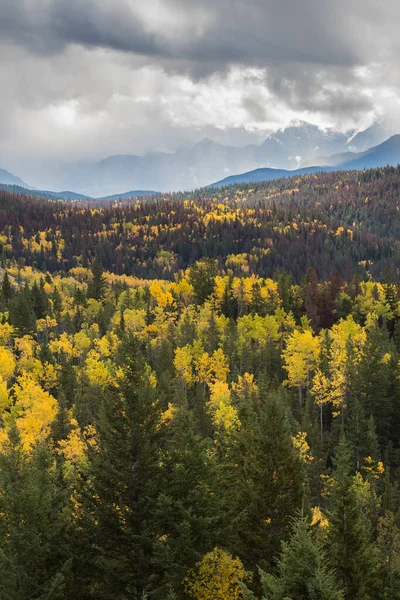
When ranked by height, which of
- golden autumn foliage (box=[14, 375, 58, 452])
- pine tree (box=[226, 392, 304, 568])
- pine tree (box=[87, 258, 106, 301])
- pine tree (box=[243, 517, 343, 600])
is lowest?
golden autumn foliage (box=[14, 375, 58, 452])

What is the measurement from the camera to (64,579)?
2153 centimetres

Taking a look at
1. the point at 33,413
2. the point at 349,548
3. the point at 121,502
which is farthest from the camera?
the point at 33,413

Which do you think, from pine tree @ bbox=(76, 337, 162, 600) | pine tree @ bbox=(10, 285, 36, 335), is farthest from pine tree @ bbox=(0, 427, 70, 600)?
pine tree @ bbox=(10, 285, 36, 335)

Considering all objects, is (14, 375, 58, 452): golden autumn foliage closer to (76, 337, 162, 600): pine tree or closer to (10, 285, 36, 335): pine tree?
(10, 285, 36, 335): pine tree

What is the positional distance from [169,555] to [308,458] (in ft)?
125

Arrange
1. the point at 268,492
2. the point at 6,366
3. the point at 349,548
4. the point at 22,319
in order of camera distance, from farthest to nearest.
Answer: the point at 22,319 → the point at 6,366 → the point at 268,492 → the point at 349,548

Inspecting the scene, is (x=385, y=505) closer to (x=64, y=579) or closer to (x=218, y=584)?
(x=218, y=584)

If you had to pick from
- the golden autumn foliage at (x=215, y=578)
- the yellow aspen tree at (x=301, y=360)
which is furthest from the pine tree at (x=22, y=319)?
the golden autumn foliage at (x=215, y=578)

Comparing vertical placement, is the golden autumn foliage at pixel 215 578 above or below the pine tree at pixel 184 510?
below

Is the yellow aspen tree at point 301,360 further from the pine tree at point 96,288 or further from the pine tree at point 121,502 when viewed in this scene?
the pine tree at point 96,288

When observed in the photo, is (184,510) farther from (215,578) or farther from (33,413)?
(33,413)

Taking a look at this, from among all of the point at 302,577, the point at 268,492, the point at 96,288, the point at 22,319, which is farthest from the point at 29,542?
the point at 96,288

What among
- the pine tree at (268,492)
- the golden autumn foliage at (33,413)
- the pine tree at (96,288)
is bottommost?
the golden autumn foliage at (33,413)

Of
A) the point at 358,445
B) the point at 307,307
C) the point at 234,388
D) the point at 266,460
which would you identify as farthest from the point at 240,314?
the point at 266,460
